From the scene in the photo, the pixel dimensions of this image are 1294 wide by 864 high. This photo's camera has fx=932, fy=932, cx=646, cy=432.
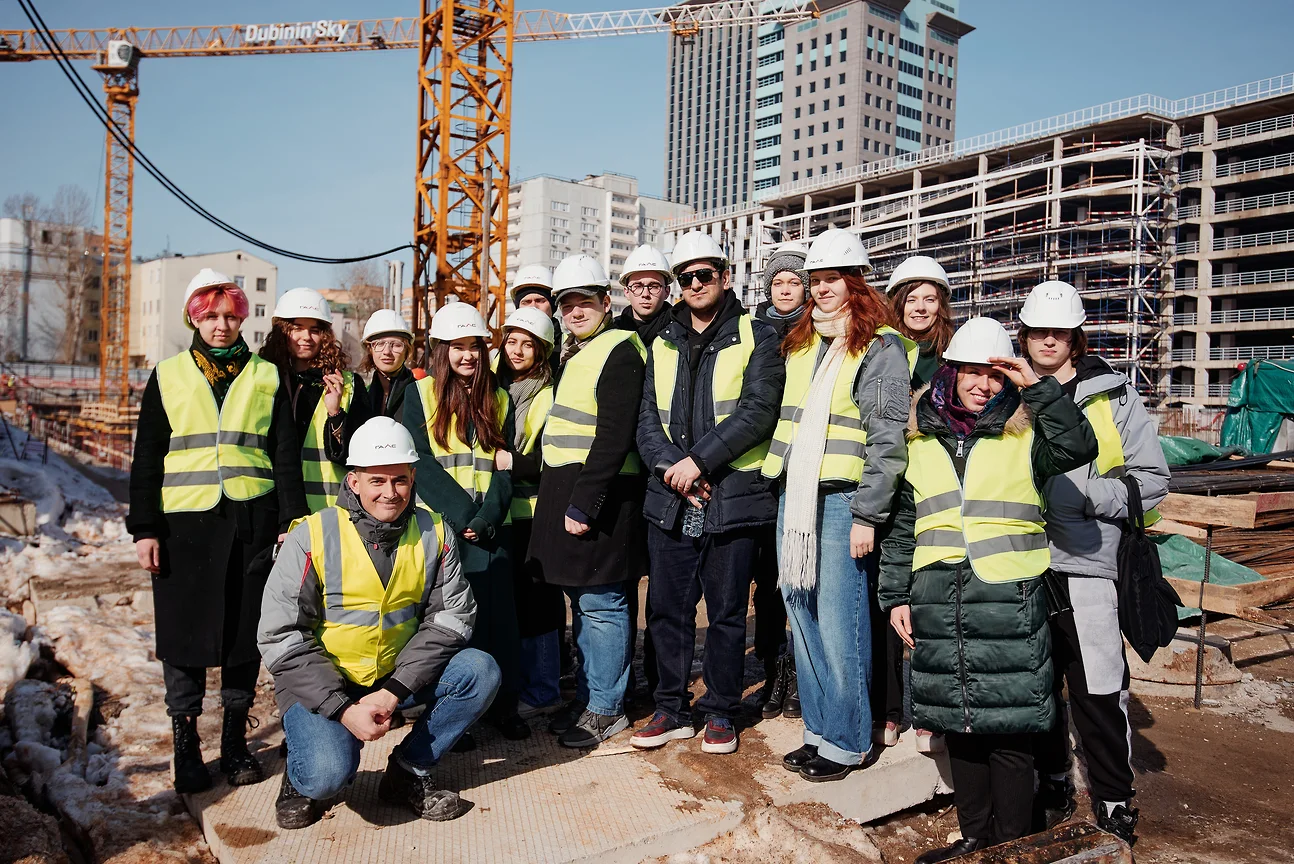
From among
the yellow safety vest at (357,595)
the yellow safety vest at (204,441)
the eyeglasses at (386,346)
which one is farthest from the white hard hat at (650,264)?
the yellow safety vest at (204,441)

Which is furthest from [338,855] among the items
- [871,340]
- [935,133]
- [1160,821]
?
[935,133]

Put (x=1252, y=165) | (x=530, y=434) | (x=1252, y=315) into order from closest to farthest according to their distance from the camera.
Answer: (x=530, y=434), (x=1252, y=315), (x=1252, y=165)

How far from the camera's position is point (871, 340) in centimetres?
366

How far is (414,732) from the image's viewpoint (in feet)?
11.1

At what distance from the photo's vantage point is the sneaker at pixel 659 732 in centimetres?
392

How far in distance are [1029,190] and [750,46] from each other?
101 metres

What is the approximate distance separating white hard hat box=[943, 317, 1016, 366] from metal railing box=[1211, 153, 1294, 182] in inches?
2236

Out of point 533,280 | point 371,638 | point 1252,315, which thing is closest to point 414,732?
point 371,638

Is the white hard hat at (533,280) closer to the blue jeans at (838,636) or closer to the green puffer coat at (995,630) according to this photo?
the blue jeans at (838,636)

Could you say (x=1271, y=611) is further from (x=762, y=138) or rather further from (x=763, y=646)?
A: (x=762, y=138)

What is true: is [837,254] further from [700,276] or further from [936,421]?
[936,421]

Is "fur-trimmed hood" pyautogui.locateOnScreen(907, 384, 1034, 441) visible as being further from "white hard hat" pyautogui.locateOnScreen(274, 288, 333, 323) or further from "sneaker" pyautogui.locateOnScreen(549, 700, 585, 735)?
"white hard hat" pyautogui.locateOnScreen(274, 288, 333, 323)

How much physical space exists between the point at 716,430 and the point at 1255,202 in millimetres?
57542

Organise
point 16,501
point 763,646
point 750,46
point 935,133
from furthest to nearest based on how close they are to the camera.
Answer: point 750,46
point 935,133
point 16,501
point 763,646
